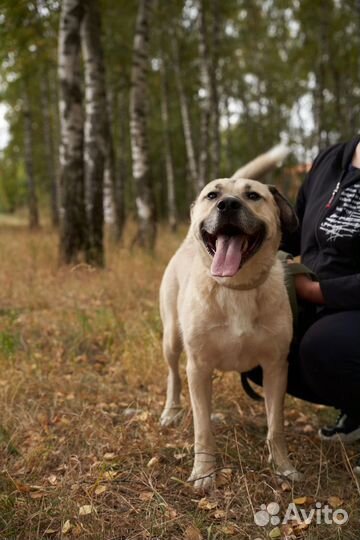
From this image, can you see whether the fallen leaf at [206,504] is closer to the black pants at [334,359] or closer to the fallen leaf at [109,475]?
the fallen leaf at [109,475]

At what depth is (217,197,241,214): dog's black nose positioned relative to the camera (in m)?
2.44

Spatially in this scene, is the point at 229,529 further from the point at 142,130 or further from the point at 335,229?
the point at 142,130

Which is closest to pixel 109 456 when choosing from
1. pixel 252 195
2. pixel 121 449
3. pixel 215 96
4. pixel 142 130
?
pixel 121 449

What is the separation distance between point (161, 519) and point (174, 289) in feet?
4.52

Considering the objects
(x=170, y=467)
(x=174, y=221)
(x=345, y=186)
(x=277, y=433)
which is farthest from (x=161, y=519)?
(x=174, y=221)

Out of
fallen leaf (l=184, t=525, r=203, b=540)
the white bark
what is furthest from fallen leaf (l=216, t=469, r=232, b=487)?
the white bark

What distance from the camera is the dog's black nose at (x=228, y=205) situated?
2.44 metres

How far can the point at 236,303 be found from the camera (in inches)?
101

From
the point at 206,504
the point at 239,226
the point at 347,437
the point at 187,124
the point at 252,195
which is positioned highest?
the point at 187,124

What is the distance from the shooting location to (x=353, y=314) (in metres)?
2.67

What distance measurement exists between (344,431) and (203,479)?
38.0 inches

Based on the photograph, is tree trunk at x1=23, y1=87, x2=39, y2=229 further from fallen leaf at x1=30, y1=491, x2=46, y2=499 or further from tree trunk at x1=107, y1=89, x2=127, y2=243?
fallen leaf at x1=30, y1=491, x2=46, y2=499

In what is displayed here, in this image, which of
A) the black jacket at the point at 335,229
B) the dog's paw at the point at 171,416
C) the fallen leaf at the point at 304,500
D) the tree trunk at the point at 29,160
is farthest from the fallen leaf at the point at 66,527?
the tree trunk at the point at 29,160

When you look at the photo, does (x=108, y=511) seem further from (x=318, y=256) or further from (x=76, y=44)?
(x=76, y=44)
